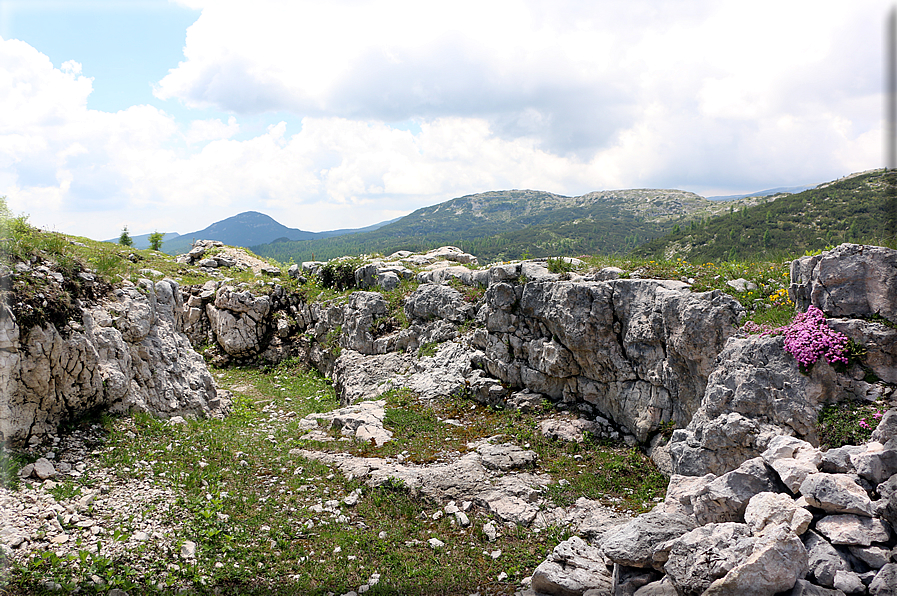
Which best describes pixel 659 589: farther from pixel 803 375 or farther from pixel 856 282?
pixel 856 282

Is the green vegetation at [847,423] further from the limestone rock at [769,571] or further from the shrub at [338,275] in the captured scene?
the shrub at [338,275]

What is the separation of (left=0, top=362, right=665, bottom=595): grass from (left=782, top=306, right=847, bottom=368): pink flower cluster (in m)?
5.23

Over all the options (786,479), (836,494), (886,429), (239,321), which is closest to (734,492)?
(786,479)

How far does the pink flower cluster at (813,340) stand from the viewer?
9281mm

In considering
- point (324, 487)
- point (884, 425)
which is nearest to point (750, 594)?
point (884, 425)

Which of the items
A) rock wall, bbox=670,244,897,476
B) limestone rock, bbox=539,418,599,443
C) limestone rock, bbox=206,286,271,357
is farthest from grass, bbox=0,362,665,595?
limestone rock, bbox=206,286,271,357

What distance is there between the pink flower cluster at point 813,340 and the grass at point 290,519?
5234 millimetres

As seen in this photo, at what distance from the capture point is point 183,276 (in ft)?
104

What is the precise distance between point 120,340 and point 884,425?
19.7 m

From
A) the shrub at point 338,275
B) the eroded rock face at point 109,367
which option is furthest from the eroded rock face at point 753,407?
the shrub at point 338,275

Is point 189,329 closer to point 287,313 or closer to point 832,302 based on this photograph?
point 287,313

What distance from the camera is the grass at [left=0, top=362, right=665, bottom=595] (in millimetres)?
8125

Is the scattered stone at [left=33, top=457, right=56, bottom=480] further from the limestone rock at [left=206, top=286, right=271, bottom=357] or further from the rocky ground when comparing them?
the limestone rock at [left=206, top=286, right=271, bottom=357]

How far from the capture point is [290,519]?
10438 millimetres
